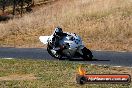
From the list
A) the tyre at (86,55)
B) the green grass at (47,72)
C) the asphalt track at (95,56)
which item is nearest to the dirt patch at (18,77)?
the green grass at (47,72)

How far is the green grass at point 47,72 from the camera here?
44.4 ft

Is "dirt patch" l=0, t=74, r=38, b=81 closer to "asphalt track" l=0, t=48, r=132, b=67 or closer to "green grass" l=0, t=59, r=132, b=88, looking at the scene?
"green grass" l=0, t=59, r=132, b=88

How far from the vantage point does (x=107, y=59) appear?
20484mm

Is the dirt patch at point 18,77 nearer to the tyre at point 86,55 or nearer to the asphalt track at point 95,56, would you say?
the asphalt track at point 95,56

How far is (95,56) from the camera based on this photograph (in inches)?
856

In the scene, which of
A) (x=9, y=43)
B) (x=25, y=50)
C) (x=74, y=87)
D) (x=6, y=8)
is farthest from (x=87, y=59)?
(x=6, y=8)

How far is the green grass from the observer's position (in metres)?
13.5

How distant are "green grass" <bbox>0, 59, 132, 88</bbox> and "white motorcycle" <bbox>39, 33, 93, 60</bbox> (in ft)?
4.54

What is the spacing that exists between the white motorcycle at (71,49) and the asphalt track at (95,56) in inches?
13.7

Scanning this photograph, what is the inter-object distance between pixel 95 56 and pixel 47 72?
582 centimetres

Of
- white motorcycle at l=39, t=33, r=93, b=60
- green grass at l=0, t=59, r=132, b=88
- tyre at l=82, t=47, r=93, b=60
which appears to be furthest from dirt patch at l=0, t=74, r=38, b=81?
tyre at l=82, t=47, r=93, b=60

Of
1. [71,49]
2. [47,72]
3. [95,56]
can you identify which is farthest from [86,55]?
[47,72]

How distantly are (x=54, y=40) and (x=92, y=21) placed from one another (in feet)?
36.6

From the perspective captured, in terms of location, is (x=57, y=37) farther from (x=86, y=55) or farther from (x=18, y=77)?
(x=18, y=77)
